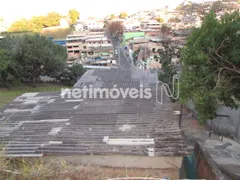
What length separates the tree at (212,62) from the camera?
13.8 ft

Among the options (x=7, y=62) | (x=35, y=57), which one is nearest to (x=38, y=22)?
(x=35, y=57)

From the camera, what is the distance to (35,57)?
14.0m

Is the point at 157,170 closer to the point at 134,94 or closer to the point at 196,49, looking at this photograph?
the point at 196,49

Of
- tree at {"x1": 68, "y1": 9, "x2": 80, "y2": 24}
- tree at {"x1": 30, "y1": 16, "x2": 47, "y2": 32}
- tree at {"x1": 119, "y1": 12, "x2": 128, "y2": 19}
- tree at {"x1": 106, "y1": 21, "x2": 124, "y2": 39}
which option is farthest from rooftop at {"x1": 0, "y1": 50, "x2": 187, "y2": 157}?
tree at {"x1": 119, "y1": 12, "x2": 128, "y2": 19}

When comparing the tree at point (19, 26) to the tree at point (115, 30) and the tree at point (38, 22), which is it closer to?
the tree at point (38, 22)

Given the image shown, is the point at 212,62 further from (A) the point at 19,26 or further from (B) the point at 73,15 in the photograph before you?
(B) the point at 73,15

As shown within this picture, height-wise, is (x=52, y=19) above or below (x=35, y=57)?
above

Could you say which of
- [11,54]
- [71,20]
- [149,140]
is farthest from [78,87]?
[71,20]

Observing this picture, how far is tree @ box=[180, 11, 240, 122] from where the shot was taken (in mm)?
4219

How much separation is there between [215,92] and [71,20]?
6848 centimetres

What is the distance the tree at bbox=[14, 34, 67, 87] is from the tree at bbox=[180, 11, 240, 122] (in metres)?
11.6

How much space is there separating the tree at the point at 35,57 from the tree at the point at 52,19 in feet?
152

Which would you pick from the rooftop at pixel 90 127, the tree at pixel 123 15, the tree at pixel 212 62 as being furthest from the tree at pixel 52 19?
the tree at pixel 212 62

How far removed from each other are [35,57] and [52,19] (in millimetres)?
48894
